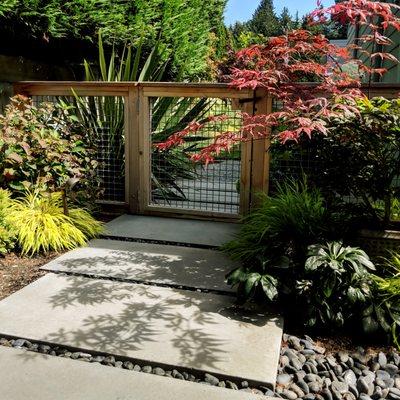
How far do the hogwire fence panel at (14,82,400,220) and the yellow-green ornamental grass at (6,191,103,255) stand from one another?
821 millimetres

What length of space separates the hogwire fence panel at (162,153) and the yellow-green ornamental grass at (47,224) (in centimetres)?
82

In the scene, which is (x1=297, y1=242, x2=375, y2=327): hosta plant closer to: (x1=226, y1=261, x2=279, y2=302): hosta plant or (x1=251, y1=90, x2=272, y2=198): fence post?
(x1=226, y1=261, x2=279, y2=302): hosta plant

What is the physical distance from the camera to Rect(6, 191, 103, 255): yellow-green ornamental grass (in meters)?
3.63

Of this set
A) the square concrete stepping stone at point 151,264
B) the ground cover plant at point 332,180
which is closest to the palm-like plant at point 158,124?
the square concrete stepping stone at point 151,264

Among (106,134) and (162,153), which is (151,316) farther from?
(106,134)

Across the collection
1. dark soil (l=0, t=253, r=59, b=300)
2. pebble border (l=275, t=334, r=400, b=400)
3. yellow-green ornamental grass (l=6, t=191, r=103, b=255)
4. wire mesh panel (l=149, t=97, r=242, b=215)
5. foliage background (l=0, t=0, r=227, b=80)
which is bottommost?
pebble border (l=275, t=334, r=400, b=400)

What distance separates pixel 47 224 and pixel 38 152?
0.74 meters

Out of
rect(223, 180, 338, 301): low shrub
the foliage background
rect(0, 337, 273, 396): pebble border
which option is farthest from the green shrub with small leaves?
the foliage background

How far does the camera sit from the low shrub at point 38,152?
3951 mm

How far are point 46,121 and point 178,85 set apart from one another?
4.58ft

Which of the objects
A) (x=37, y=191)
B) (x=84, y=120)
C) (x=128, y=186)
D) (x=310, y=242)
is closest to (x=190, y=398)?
(x=310, y=242)

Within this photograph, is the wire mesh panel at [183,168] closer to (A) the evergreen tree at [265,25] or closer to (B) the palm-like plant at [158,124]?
(B) the palm-like plant at [158,124]

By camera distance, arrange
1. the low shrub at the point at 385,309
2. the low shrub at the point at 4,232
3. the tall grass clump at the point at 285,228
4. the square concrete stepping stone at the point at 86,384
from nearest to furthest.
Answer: the square concrete stepping stone at the point at 86,384 < the low shrub at the point at 385,309 < the tall grass clump at the point at 285,228 < the low shrub at the point at 4,232

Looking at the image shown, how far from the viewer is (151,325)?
8.14 ft
